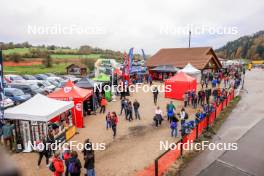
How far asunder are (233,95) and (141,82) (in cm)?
1412

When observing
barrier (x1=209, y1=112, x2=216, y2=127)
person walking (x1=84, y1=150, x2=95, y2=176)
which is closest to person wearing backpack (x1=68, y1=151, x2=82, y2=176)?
person walking (x1=84, y1=150, x2=95, y2=176)

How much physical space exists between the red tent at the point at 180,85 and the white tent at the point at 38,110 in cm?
1157

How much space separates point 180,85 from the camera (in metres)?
20.4

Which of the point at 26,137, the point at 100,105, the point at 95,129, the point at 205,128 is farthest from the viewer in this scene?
the point at 100,105

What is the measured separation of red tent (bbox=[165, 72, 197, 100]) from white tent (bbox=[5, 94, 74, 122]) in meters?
11.6

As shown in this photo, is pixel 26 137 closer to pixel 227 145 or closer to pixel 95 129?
pixel 95 129

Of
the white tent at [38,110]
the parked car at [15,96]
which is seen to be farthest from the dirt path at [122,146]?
the parked car at [15,96]

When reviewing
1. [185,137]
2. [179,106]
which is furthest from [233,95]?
[185,137]

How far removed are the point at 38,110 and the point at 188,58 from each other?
28872 millimetres

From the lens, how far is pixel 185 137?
32.3 ft

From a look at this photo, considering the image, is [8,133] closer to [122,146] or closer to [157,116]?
[122,146]

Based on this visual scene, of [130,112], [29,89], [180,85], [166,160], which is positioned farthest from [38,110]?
[29,89]

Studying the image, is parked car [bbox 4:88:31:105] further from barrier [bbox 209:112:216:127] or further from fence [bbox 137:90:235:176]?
barrier [bbox 209:112:216:127]

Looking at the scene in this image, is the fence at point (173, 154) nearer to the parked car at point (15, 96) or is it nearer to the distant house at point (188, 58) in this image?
the parked car at point (15, 96)
